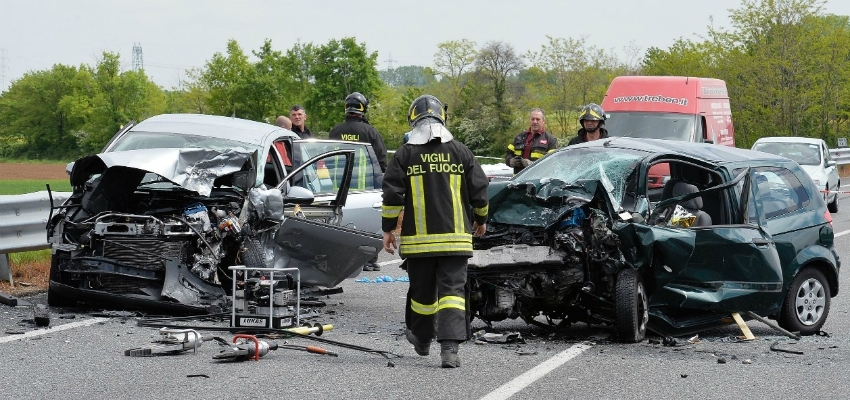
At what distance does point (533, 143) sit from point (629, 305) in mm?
5699

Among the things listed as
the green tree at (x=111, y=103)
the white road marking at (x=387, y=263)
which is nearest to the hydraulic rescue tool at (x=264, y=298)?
the white road marking at (x=387, y=263)

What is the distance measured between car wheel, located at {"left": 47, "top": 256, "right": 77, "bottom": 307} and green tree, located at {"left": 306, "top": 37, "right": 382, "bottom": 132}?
5889 centimetres

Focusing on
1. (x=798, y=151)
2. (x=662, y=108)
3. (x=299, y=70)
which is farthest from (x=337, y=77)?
(x=662, y=108)

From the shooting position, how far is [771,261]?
27.2 ft

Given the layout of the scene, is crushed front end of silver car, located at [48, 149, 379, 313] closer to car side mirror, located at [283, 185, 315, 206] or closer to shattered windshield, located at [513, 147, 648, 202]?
car side mirror, located at [283, 185, 315, 206]

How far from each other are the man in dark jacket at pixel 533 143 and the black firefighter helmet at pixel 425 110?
5856 millimetres

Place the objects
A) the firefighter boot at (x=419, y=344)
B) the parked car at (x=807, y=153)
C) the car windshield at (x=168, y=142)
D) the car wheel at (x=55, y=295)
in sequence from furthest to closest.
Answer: the parked car at (x=807, y=153), the car windshield at (x=168, y=142), the car wheel at (x=55, y=295), the firefighter boot at (x=419, y=344)

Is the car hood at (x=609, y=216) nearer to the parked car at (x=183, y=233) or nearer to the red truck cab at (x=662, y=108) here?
the parked car at (x=183, y=233)

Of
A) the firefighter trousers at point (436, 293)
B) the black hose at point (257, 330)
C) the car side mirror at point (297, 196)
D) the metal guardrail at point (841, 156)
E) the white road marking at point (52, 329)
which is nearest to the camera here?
the firefighter trousers at point (436, 293)

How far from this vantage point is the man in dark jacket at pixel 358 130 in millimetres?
13453

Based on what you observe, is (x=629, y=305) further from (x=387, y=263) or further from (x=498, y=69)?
(x=498, y=69)

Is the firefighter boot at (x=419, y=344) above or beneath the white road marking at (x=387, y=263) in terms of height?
above

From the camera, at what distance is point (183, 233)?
884cm

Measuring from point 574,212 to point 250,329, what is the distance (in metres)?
2.47
